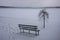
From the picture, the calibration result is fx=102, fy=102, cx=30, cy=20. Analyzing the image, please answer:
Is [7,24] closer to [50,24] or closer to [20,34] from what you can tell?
[20,34]

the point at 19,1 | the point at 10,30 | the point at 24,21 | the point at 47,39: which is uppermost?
the point at 19,1

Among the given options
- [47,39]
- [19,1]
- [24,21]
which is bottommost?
[47,39]

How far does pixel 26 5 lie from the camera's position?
126 cm

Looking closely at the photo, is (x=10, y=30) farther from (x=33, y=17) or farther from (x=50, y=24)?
(x=50, y=24)

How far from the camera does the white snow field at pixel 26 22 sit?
126 cm

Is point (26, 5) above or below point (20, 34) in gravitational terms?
above

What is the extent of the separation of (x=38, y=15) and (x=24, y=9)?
0.62ft

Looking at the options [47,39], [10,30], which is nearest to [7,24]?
[10,30]

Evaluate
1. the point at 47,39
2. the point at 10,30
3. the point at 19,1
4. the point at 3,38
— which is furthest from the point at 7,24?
the point at 47,39

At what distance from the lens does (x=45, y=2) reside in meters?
1.26

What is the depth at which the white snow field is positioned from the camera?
4.14ft

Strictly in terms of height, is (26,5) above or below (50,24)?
above

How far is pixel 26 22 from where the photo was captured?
4.16 ft

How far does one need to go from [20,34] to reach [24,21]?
0.17 meters
